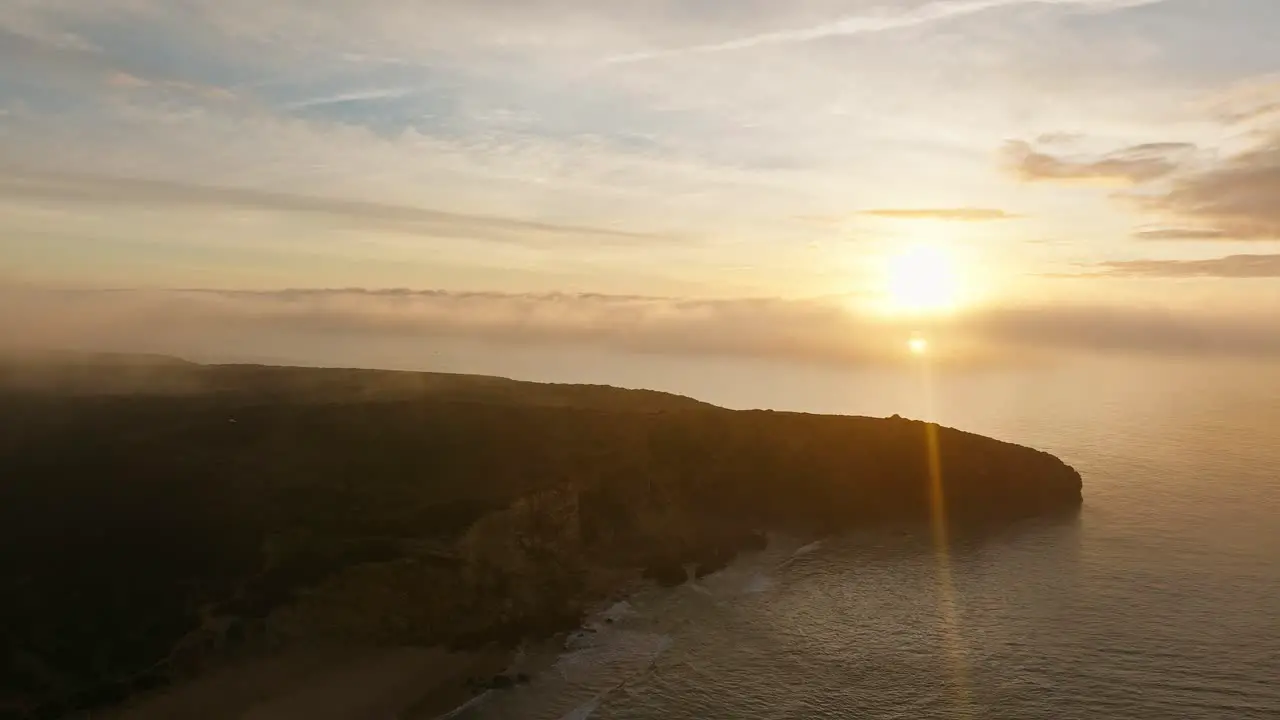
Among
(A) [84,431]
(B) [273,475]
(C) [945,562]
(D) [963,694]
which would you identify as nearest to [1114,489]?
(C) [945,562]

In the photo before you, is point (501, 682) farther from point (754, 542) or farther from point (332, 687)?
point (754, 542)

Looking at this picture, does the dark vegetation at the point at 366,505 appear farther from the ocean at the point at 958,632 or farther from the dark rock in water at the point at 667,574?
the ocean at the point at 958,632

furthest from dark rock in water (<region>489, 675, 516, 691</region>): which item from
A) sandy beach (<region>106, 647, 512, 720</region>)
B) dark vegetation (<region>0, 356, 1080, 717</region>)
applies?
dark vegetation (<region>0, 356, 1080, 717</region>)

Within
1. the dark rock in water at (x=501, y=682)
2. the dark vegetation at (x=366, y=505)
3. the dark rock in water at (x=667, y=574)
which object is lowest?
the dark rock in water at (x=501, y=682)

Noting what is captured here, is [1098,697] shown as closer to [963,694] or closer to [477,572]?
[963,694]

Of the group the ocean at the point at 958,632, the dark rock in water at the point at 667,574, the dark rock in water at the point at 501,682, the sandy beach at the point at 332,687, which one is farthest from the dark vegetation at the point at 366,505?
the ocean at the point at 958,632

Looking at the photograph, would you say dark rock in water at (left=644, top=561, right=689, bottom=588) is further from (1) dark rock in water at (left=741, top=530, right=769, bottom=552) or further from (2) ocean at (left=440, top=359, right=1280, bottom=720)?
(1) dark rock in water at (left=741, top=530, right=769, bottom=552)
